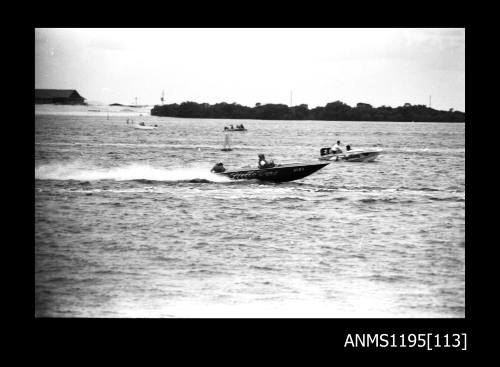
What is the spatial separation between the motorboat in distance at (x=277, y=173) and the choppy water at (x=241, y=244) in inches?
6.6

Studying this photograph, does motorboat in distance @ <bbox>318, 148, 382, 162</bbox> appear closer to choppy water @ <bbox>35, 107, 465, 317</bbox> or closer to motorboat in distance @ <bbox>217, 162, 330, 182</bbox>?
choppy water @ <bbox>35, 107, 465, 317</bbox>

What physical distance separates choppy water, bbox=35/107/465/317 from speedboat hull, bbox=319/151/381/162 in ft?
8.20

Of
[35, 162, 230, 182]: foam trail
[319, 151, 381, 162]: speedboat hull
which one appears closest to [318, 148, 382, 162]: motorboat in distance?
[319, 151, 381, 162]: speedboat hull

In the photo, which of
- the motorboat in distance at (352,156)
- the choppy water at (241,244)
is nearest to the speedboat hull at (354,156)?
the motorboat in distance at (352,156)

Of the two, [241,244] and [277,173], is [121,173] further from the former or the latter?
[241,244]

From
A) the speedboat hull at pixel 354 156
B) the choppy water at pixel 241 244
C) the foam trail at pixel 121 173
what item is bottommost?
the choppy water at pixel 241 244

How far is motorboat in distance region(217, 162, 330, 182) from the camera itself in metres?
14.4

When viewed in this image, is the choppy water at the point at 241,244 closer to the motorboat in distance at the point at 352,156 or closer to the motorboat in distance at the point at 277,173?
the motorboat in distance at the point at 277,173

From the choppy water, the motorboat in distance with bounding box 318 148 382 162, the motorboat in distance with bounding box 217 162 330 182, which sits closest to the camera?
the choppy water

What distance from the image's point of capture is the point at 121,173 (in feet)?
53.0

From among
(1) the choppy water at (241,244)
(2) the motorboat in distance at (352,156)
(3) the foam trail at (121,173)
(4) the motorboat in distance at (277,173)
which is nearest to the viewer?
(1) the choppy water at (241,244)

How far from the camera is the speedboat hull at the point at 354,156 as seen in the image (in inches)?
774

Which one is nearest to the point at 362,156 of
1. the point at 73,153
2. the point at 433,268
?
the point at 73,153
